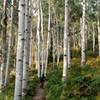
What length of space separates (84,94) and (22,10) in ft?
18.2

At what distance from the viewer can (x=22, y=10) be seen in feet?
30.5

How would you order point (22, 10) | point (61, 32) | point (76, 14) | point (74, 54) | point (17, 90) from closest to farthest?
point (17, 90) < point (22, 10) < point (76, 14) < point (74, 54) < point (61, 32)

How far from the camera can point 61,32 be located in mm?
48469

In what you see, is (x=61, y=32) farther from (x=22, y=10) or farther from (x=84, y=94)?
(x=22, y=10)

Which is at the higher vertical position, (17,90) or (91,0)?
(91,0)

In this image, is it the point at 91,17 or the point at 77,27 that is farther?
the point at 77,27

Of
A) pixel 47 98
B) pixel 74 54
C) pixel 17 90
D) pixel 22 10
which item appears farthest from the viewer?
pixel 74 54

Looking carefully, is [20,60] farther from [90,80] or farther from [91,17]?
[91,17]

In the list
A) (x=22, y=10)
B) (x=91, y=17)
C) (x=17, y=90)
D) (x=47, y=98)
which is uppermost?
(x=91, y=17)

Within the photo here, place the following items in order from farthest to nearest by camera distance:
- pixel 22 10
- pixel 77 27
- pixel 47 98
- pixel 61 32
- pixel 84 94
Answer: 1. pixel 77 27
2. pixel 61 32
3. pixel 47 98
4. pixel 84 94
5. pixel 22 10

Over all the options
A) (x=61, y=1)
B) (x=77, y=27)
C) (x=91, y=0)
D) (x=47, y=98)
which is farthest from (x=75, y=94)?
(x=77, y=27)

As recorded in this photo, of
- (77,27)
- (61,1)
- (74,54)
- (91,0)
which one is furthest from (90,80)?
(77,27)

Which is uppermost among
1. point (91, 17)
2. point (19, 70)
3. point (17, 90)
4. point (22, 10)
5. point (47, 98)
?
point (91, 17)

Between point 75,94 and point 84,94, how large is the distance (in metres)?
0.40
